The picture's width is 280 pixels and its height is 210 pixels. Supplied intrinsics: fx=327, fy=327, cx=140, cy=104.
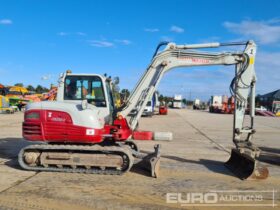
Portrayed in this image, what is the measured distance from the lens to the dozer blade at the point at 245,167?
7.88 meters

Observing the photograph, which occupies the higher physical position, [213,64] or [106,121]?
[213,64]

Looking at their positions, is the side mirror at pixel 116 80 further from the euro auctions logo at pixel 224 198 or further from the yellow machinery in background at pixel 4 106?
the yellow machinery in background at pixel 4 106

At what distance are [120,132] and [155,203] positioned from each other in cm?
306

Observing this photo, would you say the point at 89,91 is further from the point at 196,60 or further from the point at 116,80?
the point at 196,60

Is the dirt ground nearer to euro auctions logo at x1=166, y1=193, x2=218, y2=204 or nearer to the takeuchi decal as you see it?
euro auctions logo at x1=166, y1=193, x2=218, y2=204

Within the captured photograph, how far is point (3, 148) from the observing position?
39.3 ft

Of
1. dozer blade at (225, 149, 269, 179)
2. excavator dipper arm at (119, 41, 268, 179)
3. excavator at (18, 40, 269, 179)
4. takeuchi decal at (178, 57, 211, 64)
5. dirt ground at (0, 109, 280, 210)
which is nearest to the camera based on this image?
dirt ground at (0, 109, 280, 210)

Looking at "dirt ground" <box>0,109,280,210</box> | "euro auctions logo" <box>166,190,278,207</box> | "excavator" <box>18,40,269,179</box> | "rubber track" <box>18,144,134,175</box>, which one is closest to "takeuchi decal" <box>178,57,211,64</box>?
"excavator" <box>18,40,269,179</box>

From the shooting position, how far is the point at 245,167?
27.7 ft

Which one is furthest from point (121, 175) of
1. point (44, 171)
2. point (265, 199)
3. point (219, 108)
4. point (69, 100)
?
point (219, 108)

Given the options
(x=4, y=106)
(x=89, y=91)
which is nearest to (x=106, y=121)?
(x=89, y=91)

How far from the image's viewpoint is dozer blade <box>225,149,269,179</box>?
7875 millimetres

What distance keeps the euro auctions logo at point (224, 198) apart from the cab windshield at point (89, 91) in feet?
11.6

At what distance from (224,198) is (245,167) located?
2218mm
